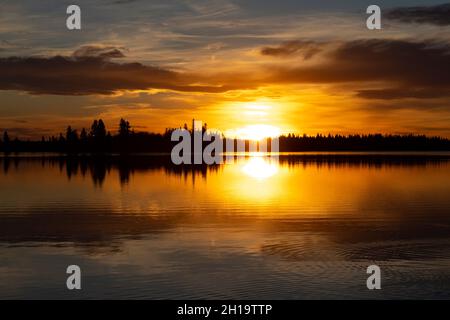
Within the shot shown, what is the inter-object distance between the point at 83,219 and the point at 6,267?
1243 cm

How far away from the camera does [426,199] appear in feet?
145

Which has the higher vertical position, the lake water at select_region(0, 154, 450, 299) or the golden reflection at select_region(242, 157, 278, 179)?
the golden reflection at select_region(242, 157, 278, 179)

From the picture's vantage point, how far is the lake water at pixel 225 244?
18.7 meters

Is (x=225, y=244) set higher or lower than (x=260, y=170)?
lower

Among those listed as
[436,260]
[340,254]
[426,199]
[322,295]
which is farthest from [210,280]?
[426,199]

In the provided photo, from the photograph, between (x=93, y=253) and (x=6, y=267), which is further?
(x=93, y=253)

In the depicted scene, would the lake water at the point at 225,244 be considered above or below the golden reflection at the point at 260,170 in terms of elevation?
below

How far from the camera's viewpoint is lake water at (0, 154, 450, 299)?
18.7 metres

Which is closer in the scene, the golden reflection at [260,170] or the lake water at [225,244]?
Answer: the lake water at [225,244]

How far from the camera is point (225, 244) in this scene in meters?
25.8

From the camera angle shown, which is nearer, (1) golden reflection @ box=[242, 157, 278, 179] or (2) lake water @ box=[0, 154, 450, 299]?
(2) lake water @ box=[0, 154, 450, 299]

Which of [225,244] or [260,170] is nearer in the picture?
[225,244]

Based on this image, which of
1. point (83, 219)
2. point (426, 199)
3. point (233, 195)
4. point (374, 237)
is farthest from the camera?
point (233, 195)
